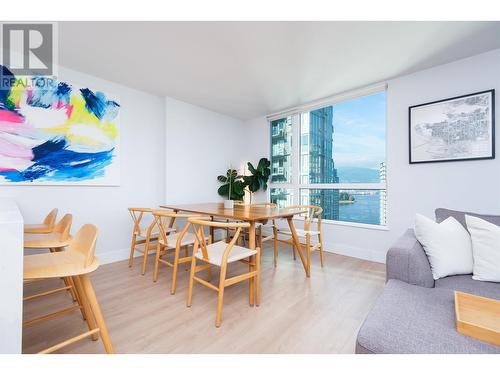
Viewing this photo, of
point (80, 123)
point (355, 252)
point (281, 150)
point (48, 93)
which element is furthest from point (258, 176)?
point (48, 93)

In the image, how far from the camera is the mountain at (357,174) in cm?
326

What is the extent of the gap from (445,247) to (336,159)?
91.7 inches

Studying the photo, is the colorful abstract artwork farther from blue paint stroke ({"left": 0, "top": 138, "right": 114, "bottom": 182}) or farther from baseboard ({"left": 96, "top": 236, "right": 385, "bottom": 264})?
baseboard ({"left": 96, "top": 236, "right": 385, "bottom": 264})

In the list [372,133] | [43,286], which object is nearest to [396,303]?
[372,133]

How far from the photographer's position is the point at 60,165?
2629mm

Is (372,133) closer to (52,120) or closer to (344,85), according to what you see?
(344,85)

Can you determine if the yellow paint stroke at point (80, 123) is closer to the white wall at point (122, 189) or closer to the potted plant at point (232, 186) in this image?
the white wall at point (122, 189)

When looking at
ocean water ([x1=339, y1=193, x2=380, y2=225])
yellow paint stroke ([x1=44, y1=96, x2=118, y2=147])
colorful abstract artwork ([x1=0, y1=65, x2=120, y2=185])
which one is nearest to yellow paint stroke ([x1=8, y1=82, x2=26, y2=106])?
colorful abstract artwork ([x1=0, y1=65, x2=120, y2=185])

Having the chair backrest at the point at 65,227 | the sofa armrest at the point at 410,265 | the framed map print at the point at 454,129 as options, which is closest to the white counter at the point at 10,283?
the chair backrest at the point at 65,227

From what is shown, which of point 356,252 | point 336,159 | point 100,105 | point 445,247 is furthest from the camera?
point 336,159

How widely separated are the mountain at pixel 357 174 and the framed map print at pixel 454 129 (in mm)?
547

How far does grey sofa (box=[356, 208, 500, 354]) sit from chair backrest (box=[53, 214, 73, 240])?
6.80 feet

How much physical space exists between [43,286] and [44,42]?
2.46 meters

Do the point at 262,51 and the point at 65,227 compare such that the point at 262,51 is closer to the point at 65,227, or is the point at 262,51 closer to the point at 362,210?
the point at 65,227
